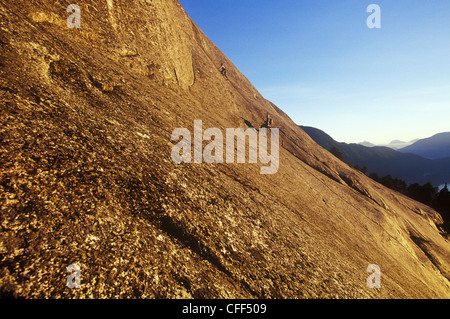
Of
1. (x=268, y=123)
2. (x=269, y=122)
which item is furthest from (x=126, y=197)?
(x=269, y=122)

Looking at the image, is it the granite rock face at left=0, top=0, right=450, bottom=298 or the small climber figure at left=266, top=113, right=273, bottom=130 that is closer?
the granite rock face at left=0, top=0, right=450, bottom=298

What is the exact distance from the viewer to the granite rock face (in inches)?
266

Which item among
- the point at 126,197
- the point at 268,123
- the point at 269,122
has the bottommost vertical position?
the point at 126,197

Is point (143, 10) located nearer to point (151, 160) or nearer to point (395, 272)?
point (151, 160)

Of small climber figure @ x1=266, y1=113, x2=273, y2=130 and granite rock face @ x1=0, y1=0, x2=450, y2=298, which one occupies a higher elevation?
small climber figure @ x1=266, y1=113, x2=273, y2=130

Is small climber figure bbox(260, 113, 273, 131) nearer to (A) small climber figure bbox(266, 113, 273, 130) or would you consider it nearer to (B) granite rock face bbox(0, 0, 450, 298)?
(A) small climber figure bbox(266, 113, 273, 130)

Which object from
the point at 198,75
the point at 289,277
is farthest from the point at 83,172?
the point at 198,75

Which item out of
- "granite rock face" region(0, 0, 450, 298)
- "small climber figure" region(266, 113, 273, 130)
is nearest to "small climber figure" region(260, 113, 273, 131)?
"small climber figure" region(266, 113, 273, 130)

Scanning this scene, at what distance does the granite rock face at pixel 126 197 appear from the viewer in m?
6.76

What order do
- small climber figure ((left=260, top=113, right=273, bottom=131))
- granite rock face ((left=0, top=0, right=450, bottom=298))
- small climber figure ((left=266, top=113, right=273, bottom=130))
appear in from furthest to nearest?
small climber figure ((left=266, top=113, right=273, bottom=130))
small climber figure ((left=260, top=113, right=273, bottom=131))
granite rock face ((left=0, top=0, right=450, bottom=298))

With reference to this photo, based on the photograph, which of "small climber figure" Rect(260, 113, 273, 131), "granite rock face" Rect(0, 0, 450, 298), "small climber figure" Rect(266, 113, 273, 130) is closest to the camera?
"granite rock face" Rect(0, 0, 450, 298)

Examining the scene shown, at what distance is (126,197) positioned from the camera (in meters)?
9.41

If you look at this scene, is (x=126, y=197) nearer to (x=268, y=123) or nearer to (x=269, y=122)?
(x=268, y=123)
